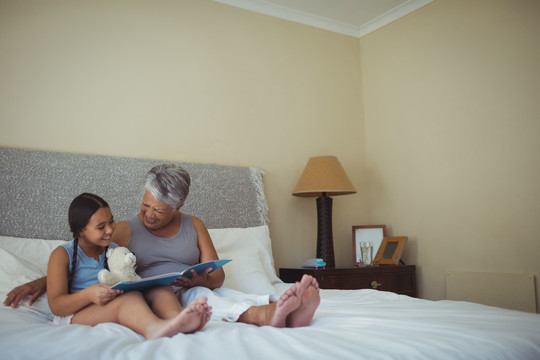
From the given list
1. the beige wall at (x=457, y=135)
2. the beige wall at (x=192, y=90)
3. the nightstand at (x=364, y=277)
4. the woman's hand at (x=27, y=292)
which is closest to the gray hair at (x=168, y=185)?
the woman's hand at (x=27, y=292)

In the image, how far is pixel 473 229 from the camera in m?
3.07

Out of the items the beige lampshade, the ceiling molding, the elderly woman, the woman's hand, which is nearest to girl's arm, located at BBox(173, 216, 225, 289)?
the elderly woman

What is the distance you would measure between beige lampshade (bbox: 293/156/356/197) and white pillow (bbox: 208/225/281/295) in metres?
0.41

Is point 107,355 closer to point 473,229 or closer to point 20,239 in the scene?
point 20,239

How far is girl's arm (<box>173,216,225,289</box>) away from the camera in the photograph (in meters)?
1.85

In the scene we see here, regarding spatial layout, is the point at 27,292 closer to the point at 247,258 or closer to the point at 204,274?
the point at 204,274

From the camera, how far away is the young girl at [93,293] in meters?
1.35

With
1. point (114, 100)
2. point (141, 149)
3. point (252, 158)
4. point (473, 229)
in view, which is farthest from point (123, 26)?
point (473, 229)

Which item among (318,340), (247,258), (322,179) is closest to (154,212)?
(247,258)

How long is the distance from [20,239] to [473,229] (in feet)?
8.52

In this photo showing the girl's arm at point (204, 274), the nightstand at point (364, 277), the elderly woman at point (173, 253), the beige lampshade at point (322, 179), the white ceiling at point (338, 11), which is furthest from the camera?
the white ceiling at point (338, 11)

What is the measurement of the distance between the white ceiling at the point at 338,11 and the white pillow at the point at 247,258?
1.63m

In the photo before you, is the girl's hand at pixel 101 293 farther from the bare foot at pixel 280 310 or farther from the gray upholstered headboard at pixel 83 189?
the gray upholstered headboard at pixel 83 189

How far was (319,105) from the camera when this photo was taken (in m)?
3.70
